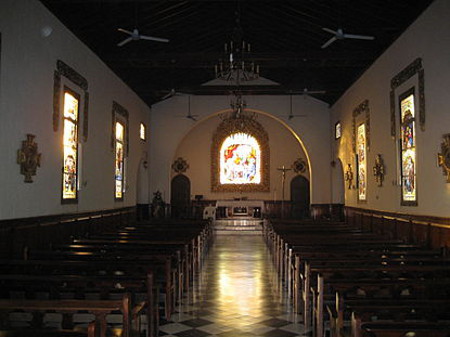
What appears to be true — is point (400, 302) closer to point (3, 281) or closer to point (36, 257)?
point (3, 281)

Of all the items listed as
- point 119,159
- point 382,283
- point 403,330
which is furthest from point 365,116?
point 403,330

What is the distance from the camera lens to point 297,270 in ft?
20.5

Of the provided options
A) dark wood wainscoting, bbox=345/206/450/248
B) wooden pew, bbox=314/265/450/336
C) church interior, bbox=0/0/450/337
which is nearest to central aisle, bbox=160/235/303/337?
church interior, bbox=0/0/450/337

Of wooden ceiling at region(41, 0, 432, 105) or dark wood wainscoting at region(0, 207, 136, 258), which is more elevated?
wooden ceiling at region(41, 0, 432, 105)

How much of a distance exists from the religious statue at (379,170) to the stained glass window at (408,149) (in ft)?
4.77

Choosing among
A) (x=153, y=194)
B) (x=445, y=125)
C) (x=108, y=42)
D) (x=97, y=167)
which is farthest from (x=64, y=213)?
(x=153, y=194)

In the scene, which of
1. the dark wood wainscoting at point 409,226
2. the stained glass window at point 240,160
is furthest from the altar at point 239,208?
the dark wood wainscoting at point 409,226

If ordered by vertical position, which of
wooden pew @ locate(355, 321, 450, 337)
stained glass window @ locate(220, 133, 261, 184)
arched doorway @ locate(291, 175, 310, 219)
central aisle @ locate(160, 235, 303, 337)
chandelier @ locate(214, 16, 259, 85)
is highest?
chandelier @ locate(214, 16, 259, 85)

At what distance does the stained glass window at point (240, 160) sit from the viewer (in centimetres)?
2311

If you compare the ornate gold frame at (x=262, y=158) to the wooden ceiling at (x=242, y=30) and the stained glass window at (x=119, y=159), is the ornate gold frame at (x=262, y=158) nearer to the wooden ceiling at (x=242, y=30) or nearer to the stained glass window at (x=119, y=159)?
the wooden ceiling at (x=242, y=30)

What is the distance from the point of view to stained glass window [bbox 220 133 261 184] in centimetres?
2311

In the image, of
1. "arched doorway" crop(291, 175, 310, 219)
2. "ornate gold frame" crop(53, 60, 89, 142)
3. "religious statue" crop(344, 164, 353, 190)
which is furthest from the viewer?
"arched doorway" crop(291, 175, 310, 219)

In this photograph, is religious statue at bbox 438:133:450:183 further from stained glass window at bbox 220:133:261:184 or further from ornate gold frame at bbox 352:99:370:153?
stained glass window at bbox 220:133:261:184

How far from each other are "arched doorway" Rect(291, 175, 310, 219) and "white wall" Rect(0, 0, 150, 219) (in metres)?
11.8
